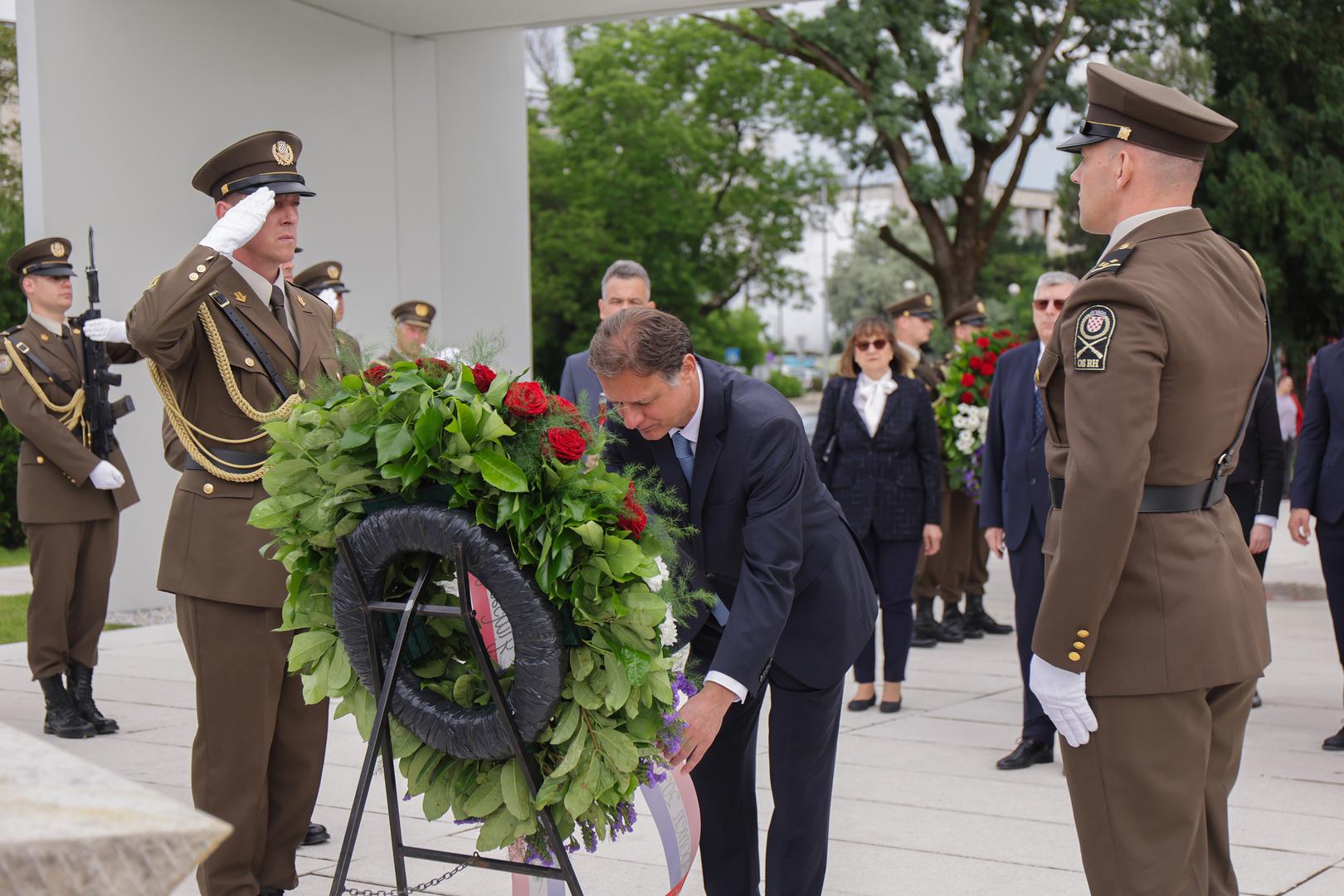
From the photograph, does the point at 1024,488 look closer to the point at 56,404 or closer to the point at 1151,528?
the point at 1151,528

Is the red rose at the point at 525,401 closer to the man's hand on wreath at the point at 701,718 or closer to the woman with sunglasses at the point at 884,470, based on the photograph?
the man's hand on wreath at the point at 701,718

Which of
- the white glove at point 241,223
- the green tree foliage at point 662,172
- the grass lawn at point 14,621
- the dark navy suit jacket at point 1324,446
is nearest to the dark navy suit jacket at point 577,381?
the white glove at point 241,223

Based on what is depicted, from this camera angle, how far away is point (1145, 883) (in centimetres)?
294

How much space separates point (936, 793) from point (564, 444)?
3.56m

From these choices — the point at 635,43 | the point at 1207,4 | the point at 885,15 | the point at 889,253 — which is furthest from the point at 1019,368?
the point at 889,253

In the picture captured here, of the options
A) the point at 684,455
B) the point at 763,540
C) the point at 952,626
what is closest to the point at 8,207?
the point at 952,626

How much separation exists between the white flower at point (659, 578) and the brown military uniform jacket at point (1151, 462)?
33.8 inches

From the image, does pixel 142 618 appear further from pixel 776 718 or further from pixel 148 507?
pixel 776 718

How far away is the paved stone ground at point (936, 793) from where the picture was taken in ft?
15.3

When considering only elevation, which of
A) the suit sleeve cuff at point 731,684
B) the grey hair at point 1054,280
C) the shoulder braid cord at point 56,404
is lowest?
the suit sleeve cuff at point 731,684

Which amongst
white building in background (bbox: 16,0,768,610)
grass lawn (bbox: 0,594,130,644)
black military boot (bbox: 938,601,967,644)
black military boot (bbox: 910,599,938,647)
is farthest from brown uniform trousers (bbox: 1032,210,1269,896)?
grass lawn (bbox: 0,594,130,644)

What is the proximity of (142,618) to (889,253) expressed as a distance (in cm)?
5035

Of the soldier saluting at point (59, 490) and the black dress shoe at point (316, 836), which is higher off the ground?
the soldier saluting at point (59, 490)

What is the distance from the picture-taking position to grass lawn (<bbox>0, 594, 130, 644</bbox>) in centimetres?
972
